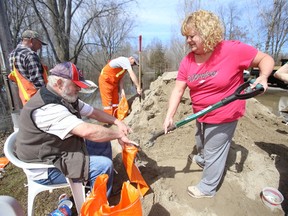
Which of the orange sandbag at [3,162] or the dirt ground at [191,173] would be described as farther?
the orange sandbag at [3,162]

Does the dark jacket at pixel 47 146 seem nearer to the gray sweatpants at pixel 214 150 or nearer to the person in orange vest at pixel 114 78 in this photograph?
the gray sweatpants at pixel 214 150

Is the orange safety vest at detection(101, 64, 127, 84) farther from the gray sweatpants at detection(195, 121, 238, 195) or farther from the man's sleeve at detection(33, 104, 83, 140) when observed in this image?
the man's sleeve at detection(33, 104, 83, 140)

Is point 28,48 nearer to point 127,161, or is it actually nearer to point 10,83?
point 10,83

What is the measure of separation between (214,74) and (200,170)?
4.62 feet

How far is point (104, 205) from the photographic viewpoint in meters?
1.39

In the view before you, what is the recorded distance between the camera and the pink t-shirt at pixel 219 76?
170 cm

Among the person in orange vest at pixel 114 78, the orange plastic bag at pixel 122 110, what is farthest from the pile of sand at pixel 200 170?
the person in orange vest at pixel 114 78

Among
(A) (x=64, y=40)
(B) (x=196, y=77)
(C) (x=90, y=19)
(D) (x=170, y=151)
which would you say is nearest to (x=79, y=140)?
(B) (x=196, y=77)

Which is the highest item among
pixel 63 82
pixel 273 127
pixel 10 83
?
pixel 63 82

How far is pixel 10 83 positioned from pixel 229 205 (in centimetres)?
Answer: 402

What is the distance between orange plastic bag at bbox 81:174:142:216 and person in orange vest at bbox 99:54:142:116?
3.16 m

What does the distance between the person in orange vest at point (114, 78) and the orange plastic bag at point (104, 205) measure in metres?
3.16

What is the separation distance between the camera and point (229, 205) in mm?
2127

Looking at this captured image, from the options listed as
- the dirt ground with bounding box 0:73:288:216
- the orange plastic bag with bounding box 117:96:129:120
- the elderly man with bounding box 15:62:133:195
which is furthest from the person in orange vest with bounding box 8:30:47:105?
the orange plastic bag with bounding box 117:96:129:120
